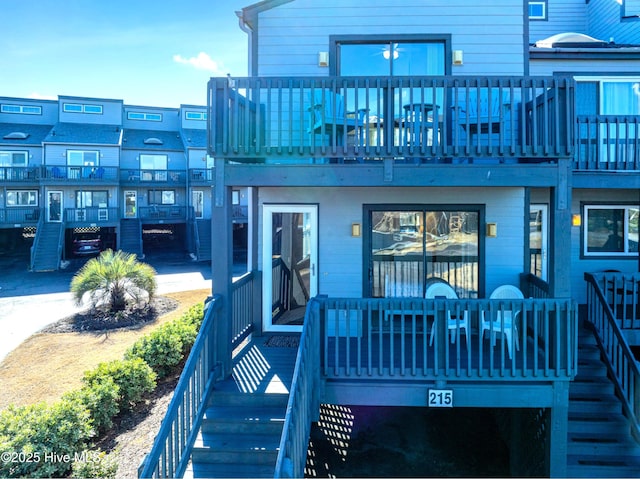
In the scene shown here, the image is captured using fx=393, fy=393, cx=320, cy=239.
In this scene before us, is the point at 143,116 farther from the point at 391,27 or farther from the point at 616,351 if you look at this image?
the point at 616,351

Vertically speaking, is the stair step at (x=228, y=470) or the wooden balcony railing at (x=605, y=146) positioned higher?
the wooden balcony railing at (x=605, y=146)

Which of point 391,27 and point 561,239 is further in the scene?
point 391,27

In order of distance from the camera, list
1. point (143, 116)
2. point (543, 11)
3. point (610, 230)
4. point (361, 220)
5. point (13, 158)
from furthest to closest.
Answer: point (143, 116) → point (13, 158) → point (543, 11) → point (610, 230) → point (361, 220)

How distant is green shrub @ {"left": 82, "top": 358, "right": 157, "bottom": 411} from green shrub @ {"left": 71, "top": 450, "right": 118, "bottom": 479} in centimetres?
193

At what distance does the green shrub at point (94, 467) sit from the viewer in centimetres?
489

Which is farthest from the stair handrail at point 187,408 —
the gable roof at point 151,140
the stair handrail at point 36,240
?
the gable roof at point 151,140

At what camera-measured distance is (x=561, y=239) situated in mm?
5051

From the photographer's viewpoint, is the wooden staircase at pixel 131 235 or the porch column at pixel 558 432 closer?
the porch column at pixel 558 432

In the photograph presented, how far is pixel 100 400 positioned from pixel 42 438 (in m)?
1.26

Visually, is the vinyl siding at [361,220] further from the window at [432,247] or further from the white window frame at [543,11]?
the white window frame at [543,11]

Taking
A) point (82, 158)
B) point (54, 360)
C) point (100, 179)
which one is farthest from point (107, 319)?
point (82, 158)

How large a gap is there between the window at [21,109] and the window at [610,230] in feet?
116

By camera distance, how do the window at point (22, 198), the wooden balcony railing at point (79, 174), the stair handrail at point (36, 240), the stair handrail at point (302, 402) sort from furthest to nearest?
the window at point (22, 198)
the wooden balcony railing at point (79, 174)
the stair handrail at point (36, 240)
the stair handrail at point (302, 402)

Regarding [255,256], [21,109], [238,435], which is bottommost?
[238,435]
